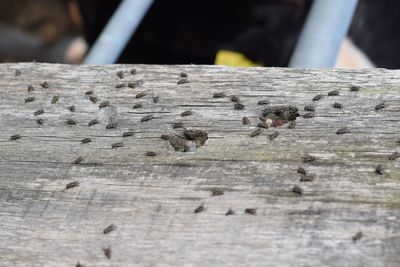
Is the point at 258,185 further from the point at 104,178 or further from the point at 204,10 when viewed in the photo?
the point at 204,10

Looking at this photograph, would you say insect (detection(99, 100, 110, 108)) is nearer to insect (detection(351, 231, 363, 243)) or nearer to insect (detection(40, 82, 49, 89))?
insect (detection(40, 82, 49, 89))

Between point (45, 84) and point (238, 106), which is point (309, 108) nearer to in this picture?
point (238, 106)

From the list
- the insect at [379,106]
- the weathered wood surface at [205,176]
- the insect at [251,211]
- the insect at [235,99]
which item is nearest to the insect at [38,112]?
the weathered wood surface at [205,176]

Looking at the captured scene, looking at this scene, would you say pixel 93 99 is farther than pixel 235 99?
Yes

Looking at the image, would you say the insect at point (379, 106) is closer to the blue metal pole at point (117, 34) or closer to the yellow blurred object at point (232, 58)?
the blue metal pole at point (117, 34)

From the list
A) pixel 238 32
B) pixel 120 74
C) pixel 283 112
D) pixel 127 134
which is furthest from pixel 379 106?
pixel 238 32

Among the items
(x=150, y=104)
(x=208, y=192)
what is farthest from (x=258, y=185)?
(x=150, y=104)

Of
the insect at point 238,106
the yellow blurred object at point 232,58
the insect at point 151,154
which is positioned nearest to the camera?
the insect at point 151,154
